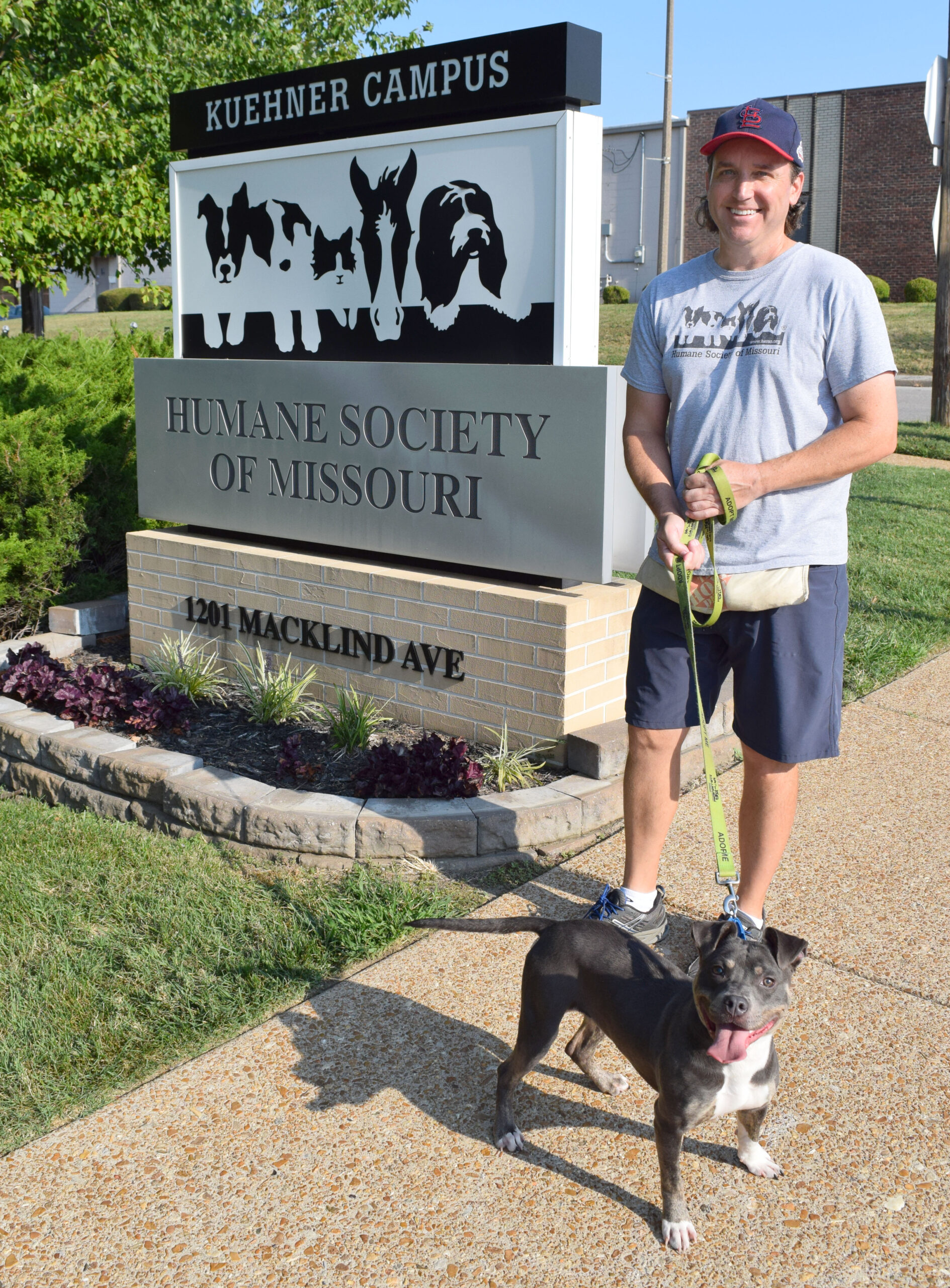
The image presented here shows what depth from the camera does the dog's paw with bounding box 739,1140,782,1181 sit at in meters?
2.35

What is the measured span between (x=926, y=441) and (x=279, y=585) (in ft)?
32.9

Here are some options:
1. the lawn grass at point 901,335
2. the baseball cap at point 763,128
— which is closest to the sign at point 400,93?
the baseball cap at point 763,128

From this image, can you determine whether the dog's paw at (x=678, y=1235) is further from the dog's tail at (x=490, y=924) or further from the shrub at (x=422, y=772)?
the shrub at (x=422, y=772)

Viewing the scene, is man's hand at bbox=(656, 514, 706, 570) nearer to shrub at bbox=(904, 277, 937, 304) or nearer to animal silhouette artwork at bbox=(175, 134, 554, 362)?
animal silhouette artwork at bbox=(175, 134, 554, 362)

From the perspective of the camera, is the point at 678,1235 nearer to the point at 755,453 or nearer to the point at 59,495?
the point at 755,453

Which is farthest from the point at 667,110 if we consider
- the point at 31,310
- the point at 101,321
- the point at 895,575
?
the point at 895,575

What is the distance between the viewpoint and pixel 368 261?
481 cm

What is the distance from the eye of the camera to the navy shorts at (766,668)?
282 centimetres

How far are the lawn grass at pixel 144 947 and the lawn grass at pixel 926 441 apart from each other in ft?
34.3

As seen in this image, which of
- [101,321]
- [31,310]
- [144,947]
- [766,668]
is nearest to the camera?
[766,668]

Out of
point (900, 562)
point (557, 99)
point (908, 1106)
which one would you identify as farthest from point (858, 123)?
point (908, 1106)

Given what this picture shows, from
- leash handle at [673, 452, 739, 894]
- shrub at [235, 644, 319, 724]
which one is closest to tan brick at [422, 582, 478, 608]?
shrub at [235, 644, 319, 724]

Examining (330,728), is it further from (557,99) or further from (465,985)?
(557,99)

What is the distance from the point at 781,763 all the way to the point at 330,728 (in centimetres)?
227
